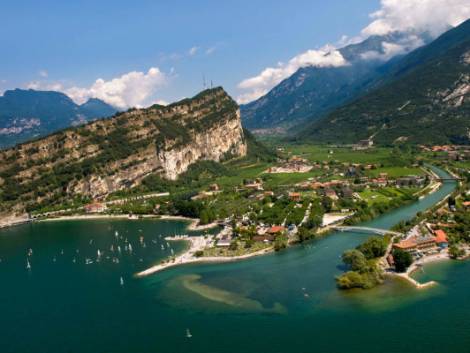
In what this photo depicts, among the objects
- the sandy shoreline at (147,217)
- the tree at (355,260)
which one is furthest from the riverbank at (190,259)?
the sandy shoreline at (147,217)

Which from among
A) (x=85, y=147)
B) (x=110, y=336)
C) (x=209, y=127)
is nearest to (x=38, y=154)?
A: (x=85, y=147)

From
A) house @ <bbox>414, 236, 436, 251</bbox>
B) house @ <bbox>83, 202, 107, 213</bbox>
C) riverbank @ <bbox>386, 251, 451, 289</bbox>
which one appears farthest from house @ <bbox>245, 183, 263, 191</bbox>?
riverbank @ <bbox>386, 251, 451, 289</bbox>

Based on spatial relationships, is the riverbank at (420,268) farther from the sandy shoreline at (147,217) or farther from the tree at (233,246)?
the sandy shoreline at (147,217)

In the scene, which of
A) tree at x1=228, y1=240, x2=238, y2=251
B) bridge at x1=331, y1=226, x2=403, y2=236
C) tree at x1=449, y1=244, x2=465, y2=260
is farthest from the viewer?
bridge at x1=331, y1=226, x2=403, y2=236

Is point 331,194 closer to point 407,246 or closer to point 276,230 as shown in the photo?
point 276,230

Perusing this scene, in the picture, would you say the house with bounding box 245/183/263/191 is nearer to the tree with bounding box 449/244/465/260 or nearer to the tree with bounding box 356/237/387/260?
the tree with bounding box 356/237/387/260

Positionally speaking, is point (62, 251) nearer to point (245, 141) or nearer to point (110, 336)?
point (110, 336)

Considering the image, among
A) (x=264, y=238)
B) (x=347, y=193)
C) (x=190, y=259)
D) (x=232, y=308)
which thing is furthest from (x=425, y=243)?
(x=347, y=193)

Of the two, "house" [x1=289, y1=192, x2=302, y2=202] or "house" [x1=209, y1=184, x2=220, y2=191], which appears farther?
"house" [x1=209, y1=184, x2=220, y2=191]
